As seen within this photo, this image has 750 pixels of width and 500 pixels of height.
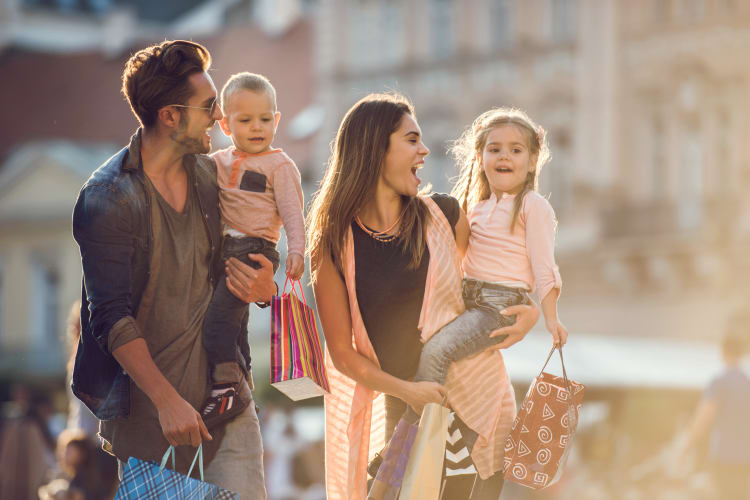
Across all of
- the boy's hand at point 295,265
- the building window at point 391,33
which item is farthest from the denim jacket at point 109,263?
the building window at point 391,33

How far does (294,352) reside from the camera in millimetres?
4164

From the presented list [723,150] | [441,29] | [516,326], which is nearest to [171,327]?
[516,326]

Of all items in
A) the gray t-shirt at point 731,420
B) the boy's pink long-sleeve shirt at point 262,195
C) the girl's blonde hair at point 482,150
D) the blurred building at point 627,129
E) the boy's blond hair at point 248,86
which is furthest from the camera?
the blurred building at point 627,129

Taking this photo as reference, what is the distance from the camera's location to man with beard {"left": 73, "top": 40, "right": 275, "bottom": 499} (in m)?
3.87

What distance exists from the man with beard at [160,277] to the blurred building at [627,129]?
879 inches

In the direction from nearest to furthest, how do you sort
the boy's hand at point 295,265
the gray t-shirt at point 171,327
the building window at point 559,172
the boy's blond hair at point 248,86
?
the gray t-shirt at point 171,327 → the boy's hand at point 295,265 → the boy's blond hair at point 248,86 → the building window at point 559,172

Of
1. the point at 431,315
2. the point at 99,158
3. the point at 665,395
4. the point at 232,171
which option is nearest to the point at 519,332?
the point at 431,315

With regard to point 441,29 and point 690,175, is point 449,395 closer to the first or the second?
point 690,175

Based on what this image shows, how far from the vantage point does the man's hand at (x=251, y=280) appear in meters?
4.07

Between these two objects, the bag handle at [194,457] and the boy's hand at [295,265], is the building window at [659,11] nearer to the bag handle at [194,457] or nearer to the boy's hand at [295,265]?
the boy's hand at [295,265]

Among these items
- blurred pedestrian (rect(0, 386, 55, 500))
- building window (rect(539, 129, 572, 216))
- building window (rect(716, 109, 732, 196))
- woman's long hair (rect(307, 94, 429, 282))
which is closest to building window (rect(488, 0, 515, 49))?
building window (rect(539, 129, 572, 216))

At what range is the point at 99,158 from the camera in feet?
127

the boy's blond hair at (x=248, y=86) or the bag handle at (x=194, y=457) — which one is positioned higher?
the boy's blond hair at (x=248, y=86)

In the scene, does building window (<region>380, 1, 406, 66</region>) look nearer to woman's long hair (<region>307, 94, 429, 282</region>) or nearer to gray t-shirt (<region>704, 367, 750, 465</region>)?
gray t-shirt (<region>704, 367, 750, 465</region>)
